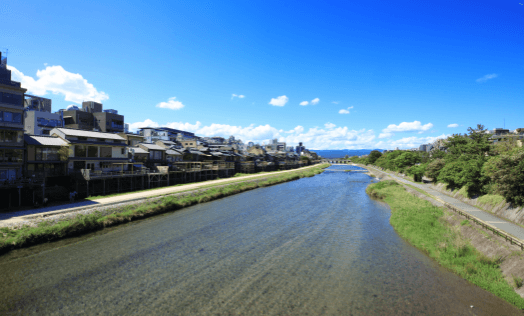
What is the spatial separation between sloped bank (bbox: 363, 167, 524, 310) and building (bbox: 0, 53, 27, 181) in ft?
132

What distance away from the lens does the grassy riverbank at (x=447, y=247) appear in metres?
12.8

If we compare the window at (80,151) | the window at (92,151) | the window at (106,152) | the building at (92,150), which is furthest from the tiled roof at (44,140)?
the window at (106,152)

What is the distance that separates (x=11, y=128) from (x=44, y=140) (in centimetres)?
586

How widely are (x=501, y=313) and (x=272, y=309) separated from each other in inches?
400

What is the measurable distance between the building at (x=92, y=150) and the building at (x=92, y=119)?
2136 cm

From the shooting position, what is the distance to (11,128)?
1027 inches

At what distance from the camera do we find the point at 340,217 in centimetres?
2966

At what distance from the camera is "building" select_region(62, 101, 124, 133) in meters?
55.9

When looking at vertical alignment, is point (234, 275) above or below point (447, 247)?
below

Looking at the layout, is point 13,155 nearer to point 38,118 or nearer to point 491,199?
point 38,118

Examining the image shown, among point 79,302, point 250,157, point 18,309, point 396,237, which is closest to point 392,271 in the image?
point 396,237

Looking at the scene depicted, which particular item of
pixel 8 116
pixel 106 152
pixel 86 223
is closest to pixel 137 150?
pixel 106 152

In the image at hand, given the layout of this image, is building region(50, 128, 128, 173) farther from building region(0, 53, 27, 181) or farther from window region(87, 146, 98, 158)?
building region(0, 53, 27, 181)

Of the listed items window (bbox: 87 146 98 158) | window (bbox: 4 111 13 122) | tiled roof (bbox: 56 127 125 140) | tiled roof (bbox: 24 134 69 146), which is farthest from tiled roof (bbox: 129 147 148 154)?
window (bbox: 4 111 13 122)
